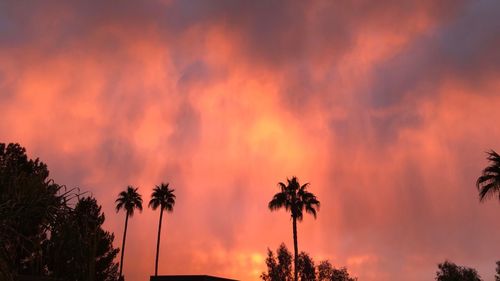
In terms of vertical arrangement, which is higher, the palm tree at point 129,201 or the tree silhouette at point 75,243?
the palm tree at point 129,201

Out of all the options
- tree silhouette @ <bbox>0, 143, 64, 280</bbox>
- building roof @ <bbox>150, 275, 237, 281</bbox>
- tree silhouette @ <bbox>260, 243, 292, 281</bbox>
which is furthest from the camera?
tree silhouette @ <bbox>260, 243, 292, 281</bbox>

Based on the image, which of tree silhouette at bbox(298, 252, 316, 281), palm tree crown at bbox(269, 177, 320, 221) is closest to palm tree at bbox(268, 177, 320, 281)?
palm tree crown at bbox(269, 177, 320, 221)

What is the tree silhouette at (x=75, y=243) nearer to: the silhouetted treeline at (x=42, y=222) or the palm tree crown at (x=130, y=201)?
the silhouetted treeline at (x=42, y=222)

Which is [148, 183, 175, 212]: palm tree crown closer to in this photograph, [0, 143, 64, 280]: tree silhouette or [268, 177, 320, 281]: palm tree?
[268, 177, 320, 281]: palm tree

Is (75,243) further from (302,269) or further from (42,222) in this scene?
(302,269)

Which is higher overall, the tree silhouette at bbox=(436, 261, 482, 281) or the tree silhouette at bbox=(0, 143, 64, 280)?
the tree silhouette at bbox=(436, 261, 482, 281)

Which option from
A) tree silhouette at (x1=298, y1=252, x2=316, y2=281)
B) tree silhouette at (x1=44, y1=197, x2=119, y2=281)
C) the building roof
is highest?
tree silhouette at (x1=298, y1=252, x2=316, y2=281)

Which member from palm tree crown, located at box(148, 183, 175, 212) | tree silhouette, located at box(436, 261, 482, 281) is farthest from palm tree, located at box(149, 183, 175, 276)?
tree silhouette, located at box(436, 261, 482, 281)

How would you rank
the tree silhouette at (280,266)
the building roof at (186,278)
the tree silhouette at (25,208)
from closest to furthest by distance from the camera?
the tree silhouette at (25,208), the building roof at (186,278), the tree silhouette at (280,266)

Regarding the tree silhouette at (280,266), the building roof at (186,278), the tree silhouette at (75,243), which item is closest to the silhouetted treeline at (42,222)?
the tree silhouette at (75,243)

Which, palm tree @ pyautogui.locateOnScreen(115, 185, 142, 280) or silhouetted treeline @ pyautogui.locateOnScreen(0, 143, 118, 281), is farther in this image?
palm tree @ pyautogui.locateOnScreen(115, 185, 142, 280)

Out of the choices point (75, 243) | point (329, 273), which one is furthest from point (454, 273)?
point (75, 243)

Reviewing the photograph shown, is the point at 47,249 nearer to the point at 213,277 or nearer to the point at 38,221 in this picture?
the point at 38,221

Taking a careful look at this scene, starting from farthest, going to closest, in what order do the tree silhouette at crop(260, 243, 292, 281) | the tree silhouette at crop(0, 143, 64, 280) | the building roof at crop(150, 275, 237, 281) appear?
the tree silhouette at crop(260, 243, 292, 281) < the building roof at crop(150, 275, 237, 281) < the tree silhouette at crop(0, 143, 64, 280)
